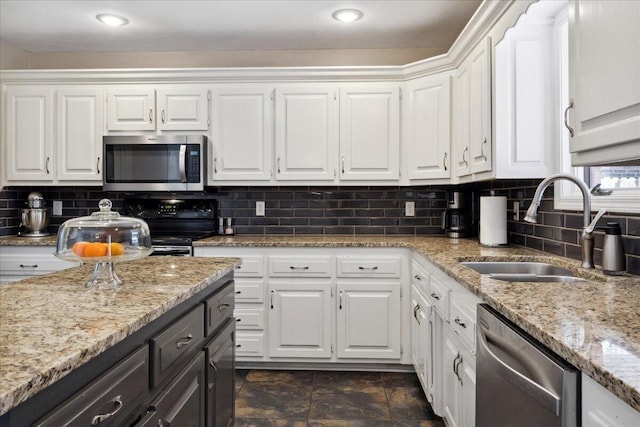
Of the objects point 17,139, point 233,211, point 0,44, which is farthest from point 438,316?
point 0,44

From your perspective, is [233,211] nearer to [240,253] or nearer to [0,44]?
[240,253]

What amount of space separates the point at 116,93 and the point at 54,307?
2524mm

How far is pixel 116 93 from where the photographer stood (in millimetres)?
3213

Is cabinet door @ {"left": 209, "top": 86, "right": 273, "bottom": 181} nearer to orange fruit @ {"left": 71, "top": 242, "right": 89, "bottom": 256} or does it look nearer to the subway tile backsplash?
the subway tile backsplash

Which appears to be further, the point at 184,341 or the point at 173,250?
the point at 173,250

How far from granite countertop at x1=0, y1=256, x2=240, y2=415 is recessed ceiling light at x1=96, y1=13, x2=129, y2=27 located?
6.51 feet

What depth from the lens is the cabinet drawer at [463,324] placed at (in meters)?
1.52

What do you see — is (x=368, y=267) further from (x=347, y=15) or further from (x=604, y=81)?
(x=604, y=81)

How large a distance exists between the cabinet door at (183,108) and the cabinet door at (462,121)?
1771mm

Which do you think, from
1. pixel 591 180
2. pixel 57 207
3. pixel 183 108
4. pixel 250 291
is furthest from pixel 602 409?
pixel 57 207

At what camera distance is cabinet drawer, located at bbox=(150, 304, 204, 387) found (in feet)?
3.82

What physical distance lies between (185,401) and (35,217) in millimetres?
2695

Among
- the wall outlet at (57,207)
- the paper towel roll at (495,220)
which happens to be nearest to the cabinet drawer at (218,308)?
the paper towel roll at (495,220)

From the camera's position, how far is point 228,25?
304 cm
